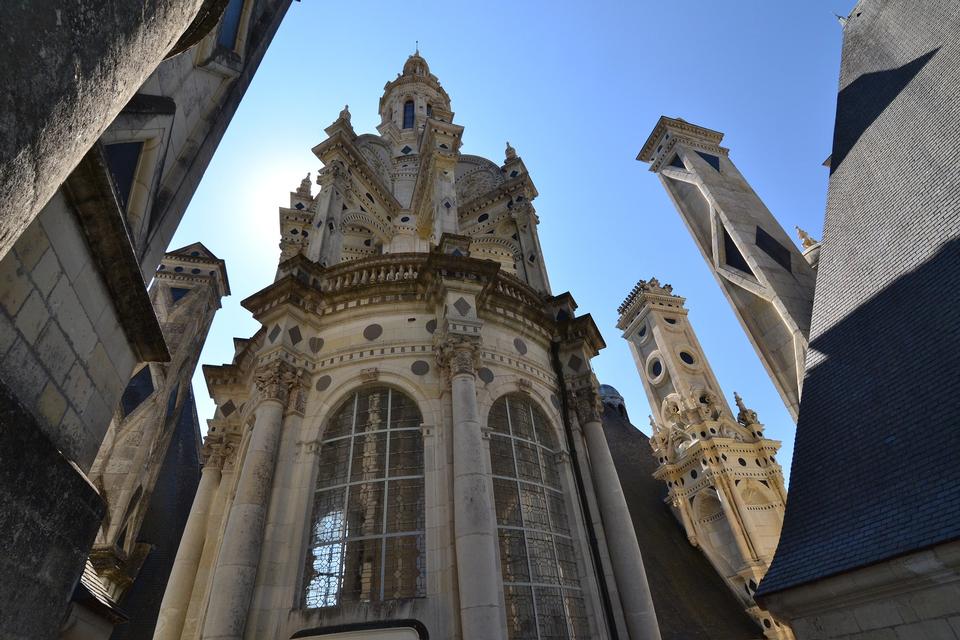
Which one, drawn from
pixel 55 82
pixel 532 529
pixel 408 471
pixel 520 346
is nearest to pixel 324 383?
pixel 408 471

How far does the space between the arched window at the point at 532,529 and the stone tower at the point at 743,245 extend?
7061 mm

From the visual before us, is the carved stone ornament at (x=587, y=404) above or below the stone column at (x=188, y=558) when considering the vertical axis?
above

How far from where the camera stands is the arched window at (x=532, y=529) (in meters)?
8.74

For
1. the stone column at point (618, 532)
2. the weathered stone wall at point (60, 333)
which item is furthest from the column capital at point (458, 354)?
the weathered stone wall at point (60, 333)

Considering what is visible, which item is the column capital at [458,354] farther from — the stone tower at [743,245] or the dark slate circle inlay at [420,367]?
the stone tower at [743,245]

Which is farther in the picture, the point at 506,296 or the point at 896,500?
the point at 506,296

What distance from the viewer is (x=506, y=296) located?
1245cm

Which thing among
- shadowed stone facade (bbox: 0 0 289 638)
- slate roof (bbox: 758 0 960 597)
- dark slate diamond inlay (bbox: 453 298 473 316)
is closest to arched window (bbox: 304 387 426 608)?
dark slate diamond inlay (bbox: 453 298 473 316)

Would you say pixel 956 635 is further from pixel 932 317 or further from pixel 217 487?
pixel 217 487

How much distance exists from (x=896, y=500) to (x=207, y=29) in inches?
419

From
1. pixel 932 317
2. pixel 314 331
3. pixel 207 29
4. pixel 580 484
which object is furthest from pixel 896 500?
pixel 314 331

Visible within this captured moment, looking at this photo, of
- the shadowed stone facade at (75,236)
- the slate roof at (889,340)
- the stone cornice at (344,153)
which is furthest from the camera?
the stone cornice at (344,153)

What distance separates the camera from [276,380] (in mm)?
10289

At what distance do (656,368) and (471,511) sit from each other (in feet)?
72.2
